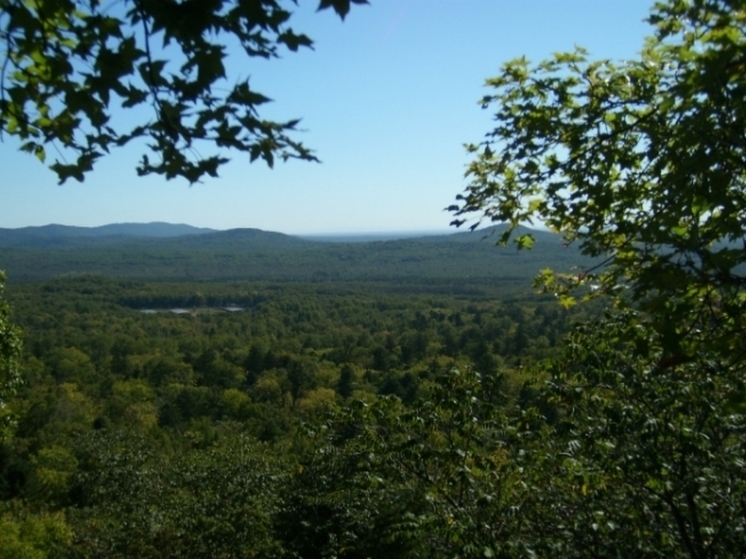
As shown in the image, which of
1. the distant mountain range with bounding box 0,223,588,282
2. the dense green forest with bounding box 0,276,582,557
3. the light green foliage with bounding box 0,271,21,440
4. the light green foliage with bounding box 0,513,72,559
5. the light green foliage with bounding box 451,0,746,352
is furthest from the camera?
the distant mountain range with bounding box 0,223,588,282

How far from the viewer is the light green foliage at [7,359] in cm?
909

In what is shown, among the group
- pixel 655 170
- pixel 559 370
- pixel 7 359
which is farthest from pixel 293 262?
pixel 655 170

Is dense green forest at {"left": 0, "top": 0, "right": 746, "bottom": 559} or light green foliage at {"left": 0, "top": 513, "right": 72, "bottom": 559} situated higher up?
dense green forest at {"left": 0, "top": 0, "right": 746, "bottom": 559}

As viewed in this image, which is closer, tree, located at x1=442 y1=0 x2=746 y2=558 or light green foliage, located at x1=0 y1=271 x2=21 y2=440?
tree, located at x1=442 y1=0 x2=746 y2=558

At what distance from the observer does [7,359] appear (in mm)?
9219

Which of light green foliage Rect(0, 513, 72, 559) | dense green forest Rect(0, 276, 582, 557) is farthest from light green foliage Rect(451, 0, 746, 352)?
light green foliage Rect(0, 513, 72, 559)

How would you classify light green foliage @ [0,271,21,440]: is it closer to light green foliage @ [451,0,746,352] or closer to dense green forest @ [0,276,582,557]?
dense green forest @ [0,276,582,557]

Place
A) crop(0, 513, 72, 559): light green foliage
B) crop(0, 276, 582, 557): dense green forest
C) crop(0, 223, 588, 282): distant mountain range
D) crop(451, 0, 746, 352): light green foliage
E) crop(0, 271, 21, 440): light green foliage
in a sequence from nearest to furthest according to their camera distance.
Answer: crop(451, 0, 746, 352): light green foliage < crop(0, 271, 21, 440): light green foliage < crop(0, 276, 582, 557): dense green forest < crop(0, 513, 72, 559): light green foliage < crop(0, 223, 588, 282): distant mountain range

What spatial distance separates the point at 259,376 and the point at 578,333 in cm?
5424

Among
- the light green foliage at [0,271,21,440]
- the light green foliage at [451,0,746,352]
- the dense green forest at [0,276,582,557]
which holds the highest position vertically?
the light green foliage at [451,0,746,352]

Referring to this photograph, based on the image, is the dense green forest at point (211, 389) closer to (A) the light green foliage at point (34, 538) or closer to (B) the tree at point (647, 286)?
(A) the light green foliage at point (34, 538)

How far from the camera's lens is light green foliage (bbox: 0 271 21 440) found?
29.8ft

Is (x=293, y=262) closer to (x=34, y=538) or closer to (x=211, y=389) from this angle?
(x=211, y=389)

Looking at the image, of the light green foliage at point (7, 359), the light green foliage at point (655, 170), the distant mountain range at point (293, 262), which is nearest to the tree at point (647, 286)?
the light green foliage at point (655, 170)
